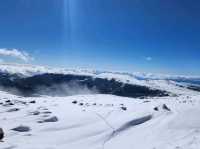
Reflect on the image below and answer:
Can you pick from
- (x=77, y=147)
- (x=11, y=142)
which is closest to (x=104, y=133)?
(x=77, y=147)

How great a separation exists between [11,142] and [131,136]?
745cm

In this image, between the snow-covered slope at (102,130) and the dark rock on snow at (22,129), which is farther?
the dark rock on snow at (22,129)

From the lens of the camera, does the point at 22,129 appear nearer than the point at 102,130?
Yes

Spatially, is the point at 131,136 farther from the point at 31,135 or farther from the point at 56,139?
the point at 31,135

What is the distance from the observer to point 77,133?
15.1m

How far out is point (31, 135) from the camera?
13.8 meters

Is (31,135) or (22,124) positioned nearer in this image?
(31,135)

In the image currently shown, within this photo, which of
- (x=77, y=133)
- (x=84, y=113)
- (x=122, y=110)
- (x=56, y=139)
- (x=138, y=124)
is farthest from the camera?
(x=122, y=110)

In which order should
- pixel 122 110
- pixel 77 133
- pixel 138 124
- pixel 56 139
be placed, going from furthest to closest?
pixel 122 110 → pixel 138 124 → pixel 77 133 → pixel 56 139

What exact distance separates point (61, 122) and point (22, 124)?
2.72m

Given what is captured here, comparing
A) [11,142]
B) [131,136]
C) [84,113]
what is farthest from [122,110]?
[11,142]

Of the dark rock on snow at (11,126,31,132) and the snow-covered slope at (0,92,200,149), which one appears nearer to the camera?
the snow-covered slope at (0,92,200,149)

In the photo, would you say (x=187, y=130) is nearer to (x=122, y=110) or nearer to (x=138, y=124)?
(x=138, y=124)

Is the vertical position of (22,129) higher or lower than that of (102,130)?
higher
